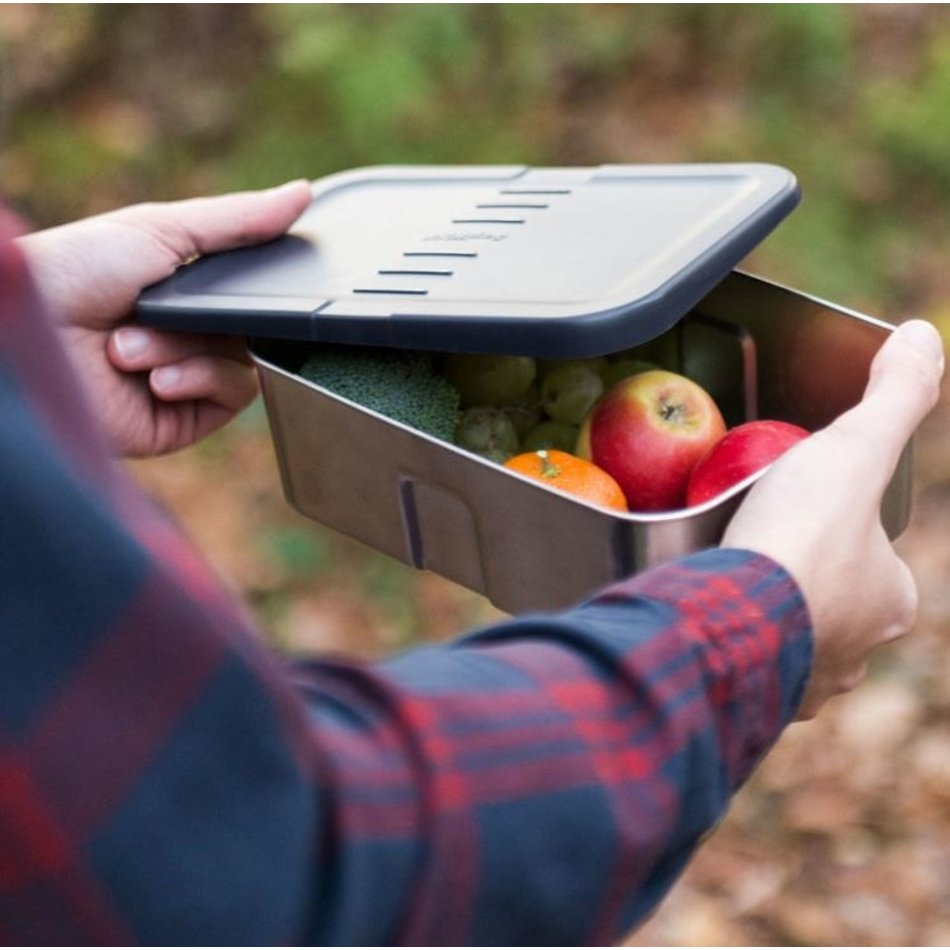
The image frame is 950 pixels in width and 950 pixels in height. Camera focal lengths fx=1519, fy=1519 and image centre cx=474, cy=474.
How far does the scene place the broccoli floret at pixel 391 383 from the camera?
1.12 meters

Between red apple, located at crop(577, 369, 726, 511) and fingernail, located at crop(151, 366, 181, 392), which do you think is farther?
fingernail, located at crop(151, 366, 181, 392)

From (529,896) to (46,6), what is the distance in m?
2.83

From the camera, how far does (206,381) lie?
1.32m

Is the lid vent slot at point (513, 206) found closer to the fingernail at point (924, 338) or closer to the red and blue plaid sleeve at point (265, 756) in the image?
the fingernail at point (924, 338)

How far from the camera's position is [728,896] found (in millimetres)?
2166

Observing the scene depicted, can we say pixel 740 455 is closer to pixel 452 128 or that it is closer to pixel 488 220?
pixel 488 220

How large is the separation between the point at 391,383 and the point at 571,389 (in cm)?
17

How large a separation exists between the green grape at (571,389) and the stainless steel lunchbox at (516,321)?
0.11 metres

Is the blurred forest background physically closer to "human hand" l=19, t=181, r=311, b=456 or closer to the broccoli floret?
"human hand" l=19, t=181, r=311, b=456

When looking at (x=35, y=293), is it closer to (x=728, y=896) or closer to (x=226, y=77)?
(x=728, y=896)

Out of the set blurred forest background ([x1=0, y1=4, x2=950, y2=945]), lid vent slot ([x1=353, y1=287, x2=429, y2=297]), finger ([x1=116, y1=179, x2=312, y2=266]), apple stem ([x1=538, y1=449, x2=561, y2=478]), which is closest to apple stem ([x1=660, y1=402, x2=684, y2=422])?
apple stem ([x1=538, y1=449, x2=561, y2=478])

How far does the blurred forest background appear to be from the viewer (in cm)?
262

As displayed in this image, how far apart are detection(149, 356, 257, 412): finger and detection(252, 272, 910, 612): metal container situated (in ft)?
0.39

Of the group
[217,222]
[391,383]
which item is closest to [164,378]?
[217,222]
